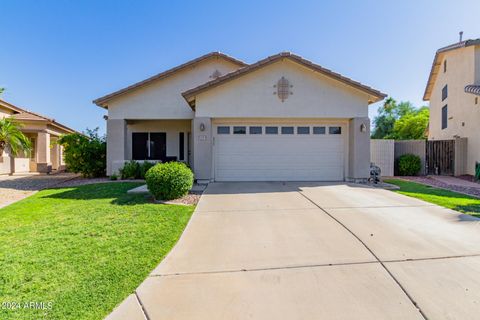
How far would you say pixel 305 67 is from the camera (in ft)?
35.3

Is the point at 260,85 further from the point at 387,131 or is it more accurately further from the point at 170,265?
the point at 387,131

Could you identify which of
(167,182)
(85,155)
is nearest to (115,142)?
(85,155)

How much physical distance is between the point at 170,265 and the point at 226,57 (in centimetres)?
1237

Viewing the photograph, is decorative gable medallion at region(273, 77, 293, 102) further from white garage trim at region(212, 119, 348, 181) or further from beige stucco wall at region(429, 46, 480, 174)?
beige stucco wall at region(429, 46, 480, 174)

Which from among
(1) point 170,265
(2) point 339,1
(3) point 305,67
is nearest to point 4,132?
(1) point 170,265

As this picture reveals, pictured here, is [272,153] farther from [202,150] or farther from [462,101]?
[462,101]

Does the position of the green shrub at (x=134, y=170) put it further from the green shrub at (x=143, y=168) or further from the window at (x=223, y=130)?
the window at (x=223, y=130)

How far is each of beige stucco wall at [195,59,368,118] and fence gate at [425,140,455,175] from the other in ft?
29.3

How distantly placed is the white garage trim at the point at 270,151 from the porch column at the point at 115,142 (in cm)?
548

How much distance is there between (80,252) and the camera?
4109 millimetres

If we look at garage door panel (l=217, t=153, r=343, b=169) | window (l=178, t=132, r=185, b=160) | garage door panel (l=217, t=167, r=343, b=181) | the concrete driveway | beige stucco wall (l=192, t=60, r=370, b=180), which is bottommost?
the concrete driveway

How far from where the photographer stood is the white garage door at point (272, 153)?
1137cm

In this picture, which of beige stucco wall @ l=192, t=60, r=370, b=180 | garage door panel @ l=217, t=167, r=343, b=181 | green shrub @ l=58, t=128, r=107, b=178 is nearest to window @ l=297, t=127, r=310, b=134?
beige stucco wall @ l=192, t=60, r=370, b=180

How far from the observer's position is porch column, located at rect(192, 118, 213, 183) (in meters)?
10.8
